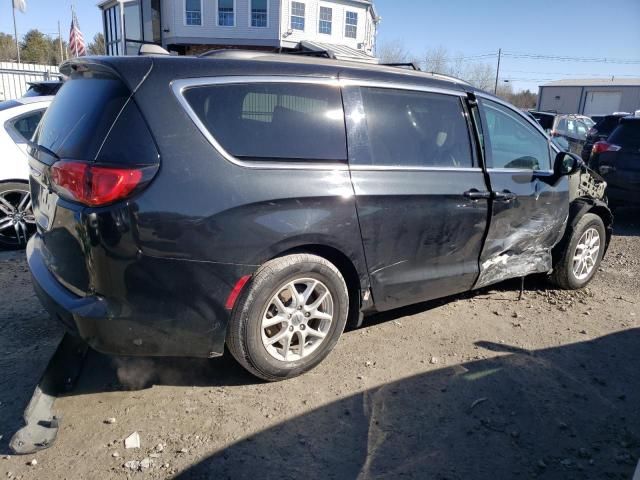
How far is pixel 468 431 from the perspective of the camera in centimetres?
279

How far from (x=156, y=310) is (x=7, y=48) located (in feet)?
234

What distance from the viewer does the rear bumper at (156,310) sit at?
2570 mm

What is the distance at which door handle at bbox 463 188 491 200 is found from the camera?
3.73 meters

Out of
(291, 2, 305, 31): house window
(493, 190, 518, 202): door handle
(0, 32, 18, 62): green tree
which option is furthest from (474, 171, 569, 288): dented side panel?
(0, 32, 18, 62): green tree

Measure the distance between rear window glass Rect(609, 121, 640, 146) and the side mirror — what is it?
4.53m

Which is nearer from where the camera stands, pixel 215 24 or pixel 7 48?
pixel 215 24

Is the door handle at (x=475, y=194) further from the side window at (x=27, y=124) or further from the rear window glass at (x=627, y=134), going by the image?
the rear window glass at (x=627, y=134)

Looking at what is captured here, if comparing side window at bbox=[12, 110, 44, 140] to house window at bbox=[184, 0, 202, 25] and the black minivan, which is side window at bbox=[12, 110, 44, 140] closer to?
the black minivan

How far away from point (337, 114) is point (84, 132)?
145cm

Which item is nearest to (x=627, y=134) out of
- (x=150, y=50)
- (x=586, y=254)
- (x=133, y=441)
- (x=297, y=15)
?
(x=586, y=254)

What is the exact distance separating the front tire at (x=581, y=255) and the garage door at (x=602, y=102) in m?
58.0

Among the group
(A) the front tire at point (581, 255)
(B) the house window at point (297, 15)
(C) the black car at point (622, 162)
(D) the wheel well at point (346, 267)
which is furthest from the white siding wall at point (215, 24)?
(D) the wheel well at point (346, 267)

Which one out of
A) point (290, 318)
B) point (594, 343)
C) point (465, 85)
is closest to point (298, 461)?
point (290, 318)

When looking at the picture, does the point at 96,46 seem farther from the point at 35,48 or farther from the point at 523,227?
the point at 523,227
